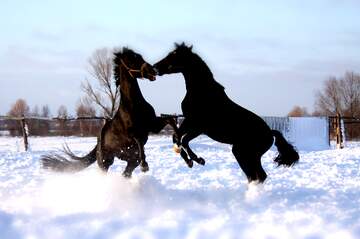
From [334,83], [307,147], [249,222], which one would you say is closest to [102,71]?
[307,147]

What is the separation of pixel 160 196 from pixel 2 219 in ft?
5.90

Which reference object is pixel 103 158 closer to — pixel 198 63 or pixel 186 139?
pixel 186 139

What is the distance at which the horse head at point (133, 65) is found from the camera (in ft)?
19.4

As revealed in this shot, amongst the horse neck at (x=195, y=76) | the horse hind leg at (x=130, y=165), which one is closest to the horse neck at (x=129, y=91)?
the horse neck at (x=195, y=76)

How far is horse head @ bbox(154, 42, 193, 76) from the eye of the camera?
19.4 ft

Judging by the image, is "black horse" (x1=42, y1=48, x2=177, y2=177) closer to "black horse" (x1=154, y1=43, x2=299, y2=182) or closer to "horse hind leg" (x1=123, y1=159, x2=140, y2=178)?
"horse hind leg" (x1=123, y1=159, x2=140, y2=178)

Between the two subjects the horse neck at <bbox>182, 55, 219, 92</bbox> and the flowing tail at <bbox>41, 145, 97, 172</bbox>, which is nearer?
the horse neck at <bbox>182, 55, 219, 92</bbox>

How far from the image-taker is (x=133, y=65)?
6.23 metres

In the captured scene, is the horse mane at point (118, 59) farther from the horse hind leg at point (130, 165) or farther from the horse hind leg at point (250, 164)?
the horse hind leg at point (250, 164)

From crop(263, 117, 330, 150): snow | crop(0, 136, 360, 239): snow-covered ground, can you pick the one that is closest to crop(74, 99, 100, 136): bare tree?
crop(263, 117, 330, 150): snow

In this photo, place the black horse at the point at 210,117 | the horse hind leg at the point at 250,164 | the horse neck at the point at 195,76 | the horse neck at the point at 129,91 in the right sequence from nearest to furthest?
the black horse at the point at 210,117 < the horse neck at the point at 195,76 < the horse hind leg at the point at 250,164 < the horse neck at the point at 129,91

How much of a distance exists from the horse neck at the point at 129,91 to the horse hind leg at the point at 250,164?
1357 millimetres

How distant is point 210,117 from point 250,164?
80 centimetres

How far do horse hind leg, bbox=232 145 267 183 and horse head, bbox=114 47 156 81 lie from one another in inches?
54.4
